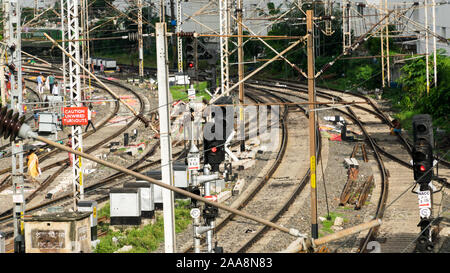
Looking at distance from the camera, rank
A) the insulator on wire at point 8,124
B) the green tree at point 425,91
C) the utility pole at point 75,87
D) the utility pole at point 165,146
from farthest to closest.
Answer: the green tree at point 425,91 < the utility pole at point 75,87 < the utility pole at point 165,146 < the insulator on wire at point 8,124

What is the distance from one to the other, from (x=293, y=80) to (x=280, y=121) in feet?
62.5

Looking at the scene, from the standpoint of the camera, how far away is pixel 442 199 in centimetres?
2134

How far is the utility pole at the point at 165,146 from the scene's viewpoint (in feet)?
40.3

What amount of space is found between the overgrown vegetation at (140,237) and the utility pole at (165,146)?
5719 mm

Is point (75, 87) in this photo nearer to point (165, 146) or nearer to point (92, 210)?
point (92, 210)

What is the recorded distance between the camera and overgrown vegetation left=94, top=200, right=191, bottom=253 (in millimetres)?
18172

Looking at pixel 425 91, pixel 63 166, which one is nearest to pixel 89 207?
pixel 63 166

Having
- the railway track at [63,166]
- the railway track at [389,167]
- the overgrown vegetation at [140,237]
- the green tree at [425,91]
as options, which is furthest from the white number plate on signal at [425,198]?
the green tree at [425,91]

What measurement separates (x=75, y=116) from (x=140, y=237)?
12.6ft

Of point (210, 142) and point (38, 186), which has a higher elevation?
point (210, 142)

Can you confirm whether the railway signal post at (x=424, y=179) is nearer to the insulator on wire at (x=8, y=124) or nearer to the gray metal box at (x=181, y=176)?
the gray metal box at (x=181, y=176)

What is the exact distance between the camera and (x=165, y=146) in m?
12.5
